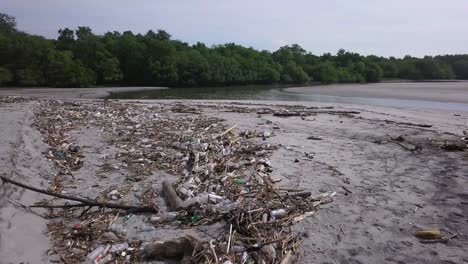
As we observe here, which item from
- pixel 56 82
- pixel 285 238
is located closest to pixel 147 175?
pixel 285 238

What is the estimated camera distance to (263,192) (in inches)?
235

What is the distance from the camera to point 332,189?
21.0 feet

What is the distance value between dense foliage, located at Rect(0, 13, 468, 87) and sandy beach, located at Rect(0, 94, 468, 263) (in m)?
46.4

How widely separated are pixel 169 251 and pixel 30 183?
11.1 ft

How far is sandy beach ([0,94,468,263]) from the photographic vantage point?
432 cm

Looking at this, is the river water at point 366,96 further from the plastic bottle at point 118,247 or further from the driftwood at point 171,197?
the plastic bottle at point 118,247

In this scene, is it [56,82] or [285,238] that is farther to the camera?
[56,82]

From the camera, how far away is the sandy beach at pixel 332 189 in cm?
432

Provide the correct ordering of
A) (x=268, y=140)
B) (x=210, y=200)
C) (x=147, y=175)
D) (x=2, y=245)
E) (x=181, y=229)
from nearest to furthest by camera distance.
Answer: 1. (x=2, y=245)
2. (x=181, y=229)
3. (x=210, y=200)
4. (x=147, y=175)
5. (x=268, y=140)

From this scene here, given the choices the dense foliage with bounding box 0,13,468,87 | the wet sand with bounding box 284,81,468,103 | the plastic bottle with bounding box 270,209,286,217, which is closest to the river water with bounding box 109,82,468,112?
the wet sand with bounding box 284,81,468,103

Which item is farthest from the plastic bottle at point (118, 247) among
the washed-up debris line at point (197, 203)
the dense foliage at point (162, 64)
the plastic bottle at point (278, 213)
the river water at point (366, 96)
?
the dense foliage at point (162, 64)

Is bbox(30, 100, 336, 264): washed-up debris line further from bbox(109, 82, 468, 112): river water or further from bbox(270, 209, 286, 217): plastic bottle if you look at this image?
bbox(109, 82, 468, 112): river water

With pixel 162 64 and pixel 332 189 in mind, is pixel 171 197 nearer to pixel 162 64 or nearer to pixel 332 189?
pixel 332 189

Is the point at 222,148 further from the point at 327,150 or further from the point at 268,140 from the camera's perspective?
the point at 327,150
